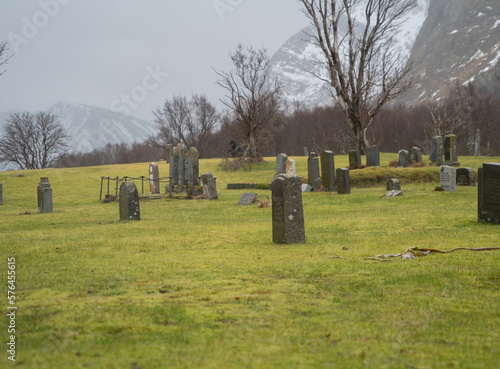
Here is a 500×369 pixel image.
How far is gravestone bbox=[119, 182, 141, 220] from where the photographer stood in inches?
586

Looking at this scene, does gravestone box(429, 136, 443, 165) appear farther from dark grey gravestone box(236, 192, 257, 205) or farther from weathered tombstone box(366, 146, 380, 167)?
dark grey gravestone box(236, 192, 257, 205)

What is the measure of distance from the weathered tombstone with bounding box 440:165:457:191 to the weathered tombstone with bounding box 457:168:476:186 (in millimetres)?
2398

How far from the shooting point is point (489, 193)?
37.3ft

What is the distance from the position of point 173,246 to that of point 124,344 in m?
5.91

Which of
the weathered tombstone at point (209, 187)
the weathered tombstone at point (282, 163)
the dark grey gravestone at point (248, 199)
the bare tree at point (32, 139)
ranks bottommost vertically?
the dark grey gravestone at point (248, 199)

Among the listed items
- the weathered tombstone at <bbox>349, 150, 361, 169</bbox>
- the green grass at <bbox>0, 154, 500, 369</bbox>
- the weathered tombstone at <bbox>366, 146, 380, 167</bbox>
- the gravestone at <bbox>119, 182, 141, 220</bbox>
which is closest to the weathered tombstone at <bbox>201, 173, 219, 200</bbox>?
the gravestone at <bbox>119, 182, 141, 220</bbox>

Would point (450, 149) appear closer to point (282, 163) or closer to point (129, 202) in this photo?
point (282, 163)

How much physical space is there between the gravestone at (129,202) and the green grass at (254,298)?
8.34ft

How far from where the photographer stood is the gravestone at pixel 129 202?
1490cm

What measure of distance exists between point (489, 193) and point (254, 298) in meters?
8.06

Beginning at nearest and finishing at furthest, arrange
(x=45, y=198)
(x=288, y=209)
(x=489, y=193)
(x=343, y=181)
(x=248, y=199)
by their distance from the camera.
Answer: (x=288, y=209) → (x=489, y=193) → (x=45, y=198) → (x=248, y=199) → (x=343, y=181)

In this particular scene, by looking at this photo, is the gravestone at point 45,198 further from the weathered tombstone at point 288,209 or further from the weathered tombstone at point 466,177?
the weathered tombstone at point 466,177

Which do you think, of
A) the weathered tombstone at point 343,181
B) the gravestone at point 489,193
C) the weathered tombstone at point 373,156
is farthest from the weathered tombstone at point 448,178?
the weathered tombstone at point 373,156

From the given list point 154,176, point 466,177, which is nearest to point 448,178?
point 466,177
